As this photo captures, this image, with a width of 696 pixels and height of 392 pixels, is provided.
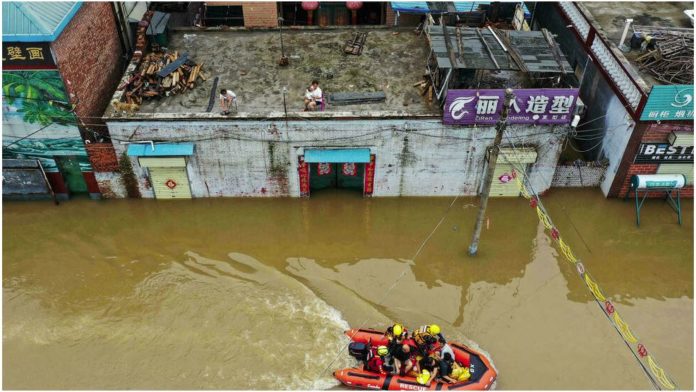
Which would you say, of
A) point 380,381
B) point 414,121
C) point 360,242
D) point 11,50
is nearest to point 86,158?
point 11,50

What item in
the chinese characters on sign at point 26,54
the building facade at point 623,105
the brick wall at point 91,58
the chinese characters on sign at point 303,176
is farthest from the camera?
the chinese characters on sign at point 303,176

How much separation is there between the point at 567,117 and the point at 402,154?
5300 mm

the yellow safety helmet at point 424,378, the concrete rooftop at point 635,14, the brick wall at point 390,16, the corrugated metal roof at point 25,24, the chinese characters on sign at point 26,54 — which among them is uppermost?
the corrugated metal roof at point 25,24

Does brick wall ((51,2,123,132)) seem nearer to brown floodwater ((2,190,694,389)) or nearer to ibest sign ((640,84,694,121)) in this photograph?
brown floodwater ((2,190,694,389))

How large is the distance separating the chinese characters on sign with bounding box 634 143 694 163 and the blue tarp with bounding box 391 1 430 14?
9.42 metres

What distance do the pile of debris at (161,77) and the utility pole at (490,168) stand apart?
10.5 meters

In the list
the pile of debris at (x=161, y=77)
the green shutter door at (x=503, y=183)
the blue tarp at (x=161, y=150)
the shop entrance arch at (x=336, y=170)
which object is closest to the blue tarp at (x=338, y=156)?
the shop entrance arch at (x=336, y=170)

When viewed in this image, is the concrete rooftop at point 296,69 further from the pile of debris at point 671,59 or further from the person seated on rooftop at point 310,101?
the pile of debris at point 671,59

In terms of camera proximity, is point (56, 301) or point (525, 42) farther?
point (525, 42)

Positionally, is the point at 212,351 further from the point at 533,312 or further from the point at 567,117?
the point at 567,117

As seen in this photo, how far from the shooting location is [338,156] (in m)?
17.5

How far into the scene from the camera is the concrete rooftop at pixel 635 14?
20.9 m

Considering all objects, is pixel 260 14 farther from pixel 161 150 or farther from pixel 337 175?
pixel 161 150

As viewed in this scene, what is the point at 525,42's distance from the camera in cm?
1773
